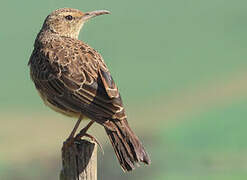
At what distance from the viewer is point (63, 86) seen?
8664 mm

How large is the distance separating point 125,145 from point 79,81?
1140 mm

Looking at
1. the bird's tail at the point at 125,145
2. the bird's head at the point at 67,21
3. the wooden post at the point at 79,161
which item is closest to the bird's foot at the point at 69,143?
the wooden post at the point at 79,161

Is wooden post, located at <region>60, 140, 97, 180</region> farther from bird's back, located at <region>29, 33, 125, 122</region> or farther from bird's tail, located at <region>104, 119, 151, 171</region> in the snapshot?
bird's back, located at <region>29, 33, 125, 122</region>

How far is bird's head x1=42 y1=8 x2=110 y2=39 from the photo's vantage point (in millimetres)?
10531

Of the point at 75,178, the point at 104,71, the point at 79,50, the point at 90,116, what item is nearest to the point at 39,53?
the point at 79,50

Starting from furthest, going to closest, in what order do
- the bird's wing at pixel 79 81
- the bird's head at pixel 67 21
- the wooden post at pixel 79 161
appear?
1. the bird's head at pixel 67 21
2. the bird's wing at pixel 79 81
3. the wooden post at pixel 79 161

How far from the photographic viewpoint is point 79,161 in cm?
780

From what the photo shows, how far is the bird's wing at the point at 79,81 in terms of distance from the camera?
26.8ft

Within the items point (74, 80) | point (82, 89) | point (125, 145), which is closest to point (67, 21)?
point (74, 80)

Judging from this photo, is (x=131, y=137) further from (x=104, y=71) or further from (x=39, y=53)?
(x=39, y=53)

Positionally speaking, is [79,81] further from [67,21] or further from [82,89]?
[67,21]

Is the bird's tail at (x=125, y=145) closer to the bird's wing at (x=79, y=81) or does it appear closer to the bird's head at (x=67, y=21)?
the bird's wing at (x=79, y=81)

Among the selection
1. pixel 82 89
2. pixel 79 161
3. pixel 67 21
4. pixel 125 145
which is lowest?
pixel 79 161

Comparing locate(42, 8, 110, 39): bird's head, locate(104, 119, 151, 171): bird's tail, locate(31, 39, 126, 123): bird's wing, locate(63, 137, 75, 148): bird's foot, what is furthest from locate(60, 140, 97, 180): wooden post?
locate(42, 8, 110, 39): bird's head
